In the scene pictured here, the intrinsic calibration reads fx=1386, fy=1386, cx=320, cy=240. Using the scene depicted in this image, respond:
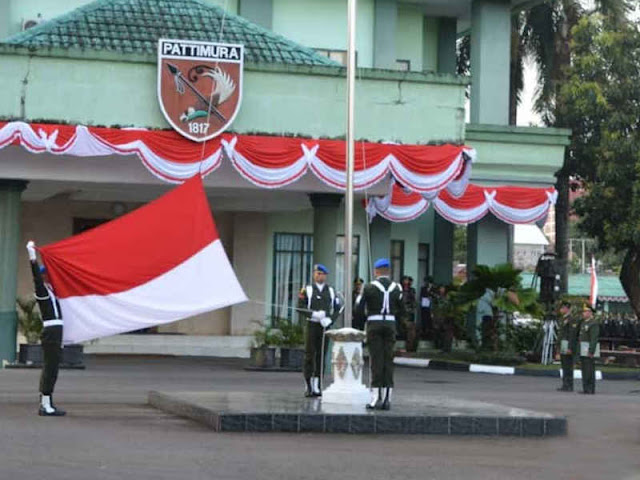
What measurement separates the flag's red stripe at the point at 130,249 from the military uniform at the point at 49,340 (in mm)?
259

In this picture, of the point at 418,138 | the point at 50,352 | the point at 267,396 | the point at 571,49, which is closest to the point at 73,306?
the point at 50,352

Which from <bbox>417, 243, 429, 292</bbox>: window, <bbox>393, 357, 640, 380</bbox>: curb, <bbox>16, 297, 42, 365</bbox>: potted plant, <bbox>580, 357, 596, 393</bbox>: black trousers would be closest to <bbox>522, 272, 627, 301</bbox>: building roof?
<bbox>417, 243, 429, 292</bbox>: window

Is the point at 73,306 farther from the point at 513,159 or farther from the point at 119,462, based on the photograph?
the point at 513,159

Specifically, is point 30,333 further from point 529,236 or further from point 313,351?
point 529,236

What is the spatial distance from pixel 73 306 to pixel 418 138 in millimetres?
11425

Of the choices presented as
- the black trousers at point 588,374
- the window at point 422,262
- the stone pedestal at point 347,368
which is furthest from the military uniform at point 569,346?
the window at point 422,262

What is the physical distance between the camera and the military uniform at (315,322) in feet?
59.0

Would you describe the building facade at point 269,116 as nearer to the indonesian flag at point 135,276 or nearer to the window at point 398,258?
the window at point 398,258

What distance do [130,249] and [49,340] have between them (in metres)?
1.51

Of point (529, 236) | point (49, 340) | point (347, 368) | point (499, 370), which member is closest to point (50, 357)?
point (49, 340)

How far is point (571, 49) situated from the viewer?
4356cm

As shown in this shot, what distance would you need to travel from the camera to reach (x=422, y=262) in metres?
35.7

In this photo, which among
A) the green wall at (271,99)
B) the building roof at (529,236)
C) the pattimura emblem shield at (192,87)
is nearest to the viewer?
the green wall at (271,99)

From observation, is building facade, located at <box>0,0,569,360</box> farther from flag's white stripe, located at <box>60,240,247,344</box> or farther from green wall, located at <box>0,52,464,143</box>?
flag's white stripe, located at <box>60,240,247,344</box>
